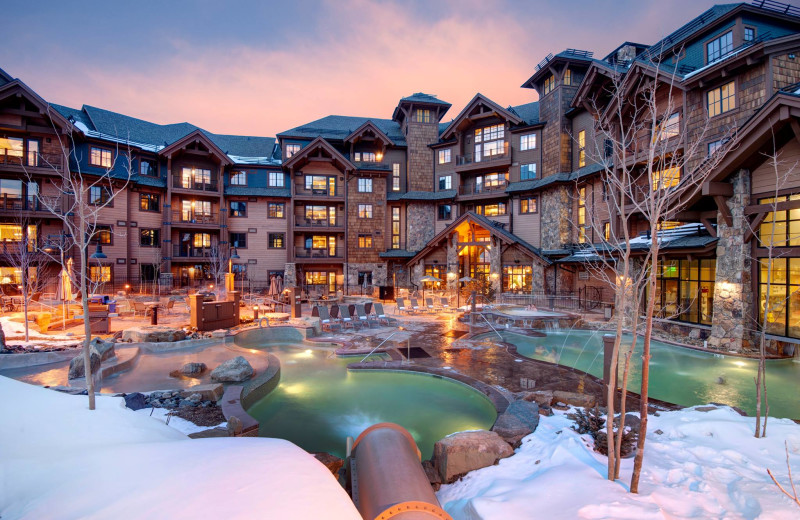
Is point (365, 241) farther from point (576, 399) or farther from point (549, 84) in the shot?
point (576, 399)

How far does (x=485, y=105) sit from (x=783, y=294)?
2174 centimetres

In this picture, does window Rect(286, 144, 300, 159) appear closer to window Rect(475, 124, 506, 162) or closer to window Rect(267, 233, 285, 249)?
window Rect(267, 233, 285, 249)

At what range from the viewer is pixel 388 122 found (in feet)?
117

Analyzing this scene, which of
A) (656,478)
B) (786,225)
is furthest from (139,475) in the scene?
(786,225)

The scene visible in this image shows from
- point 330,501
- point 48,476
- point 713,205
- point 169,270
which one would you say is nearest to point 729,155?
point 713,205

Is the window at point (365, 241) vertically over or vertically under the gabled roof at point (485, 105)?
under

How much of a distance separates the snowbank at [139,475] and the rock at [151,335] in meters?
9.39

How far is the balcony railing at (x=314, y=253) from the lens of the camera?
30.7m

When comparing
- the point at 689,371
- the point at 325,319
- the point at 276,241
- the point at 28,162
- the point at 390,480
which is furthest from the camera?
the point at 276,241

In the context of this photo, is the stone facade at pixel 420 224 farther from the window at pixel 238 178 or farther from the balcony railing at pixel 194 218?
the balcony railing at pixel 194 218

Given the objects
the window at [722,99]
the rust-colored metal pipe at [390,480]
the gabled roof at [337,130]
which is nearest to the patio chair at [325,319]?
the rust-colored metal pipe at [390,480]

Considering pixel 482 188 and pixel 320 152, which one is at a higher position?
pixel 320 152

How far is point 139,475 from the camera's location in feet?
9.12

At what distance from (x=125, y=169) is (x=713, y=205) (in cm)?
3419
